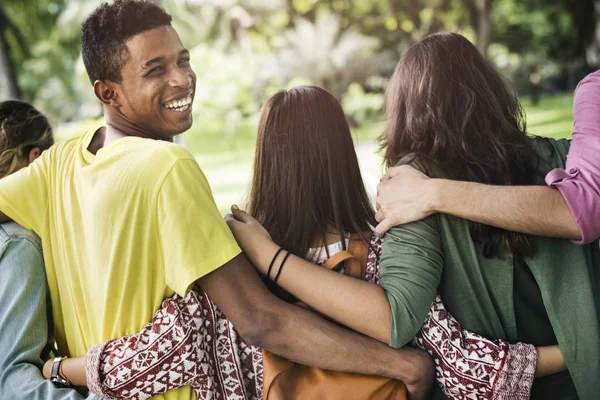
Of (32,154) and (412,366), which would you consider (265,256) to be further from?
(32,154)

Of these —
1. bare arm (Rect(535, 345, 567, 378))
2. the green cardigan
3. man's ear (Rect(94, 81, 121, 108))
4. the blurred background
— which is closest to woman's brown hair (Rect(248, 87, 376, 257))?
the green cardigan

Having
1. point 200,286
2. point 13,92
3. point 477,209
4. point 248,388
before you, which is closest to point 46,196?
point 200,286

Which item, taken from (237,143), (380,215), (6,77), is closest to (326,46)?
(237,143)

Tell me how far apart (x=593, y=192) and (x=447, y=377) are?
0.63 metres

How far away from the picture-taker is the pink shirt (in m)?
1.78

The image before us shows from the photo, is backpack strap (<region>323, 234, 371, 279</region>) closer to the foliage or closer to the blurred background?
the blurred background

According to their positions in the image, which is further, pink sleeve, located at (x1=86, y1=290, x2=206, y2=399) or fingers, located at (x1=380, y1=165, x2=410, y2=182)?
fingers, located at (x1=380, y1=165, x2=410, y2=182)

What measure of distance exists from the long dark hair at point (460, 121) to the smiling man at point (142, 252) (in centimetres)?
54

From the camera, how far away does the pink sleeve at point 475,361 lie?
184 cm

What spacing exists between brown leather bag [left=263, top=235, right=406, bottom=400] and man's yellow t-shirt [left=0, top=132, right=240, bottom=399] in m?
0.25

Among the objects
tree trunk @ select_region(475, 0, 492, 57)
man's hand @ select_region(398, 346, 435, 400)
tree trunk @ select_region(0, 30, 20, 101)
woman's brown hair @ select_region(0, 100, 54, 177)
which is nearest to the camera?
man's hand @ select_region(398, 346, 435, 400)

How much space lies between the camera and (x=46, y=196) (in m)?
2.10

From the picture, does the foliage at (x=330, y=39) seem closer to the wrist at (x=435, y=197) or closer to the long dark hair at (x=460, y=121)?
the long dark hair at (x=460, y=121)

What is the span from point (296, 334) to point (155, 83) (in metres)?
0.89
